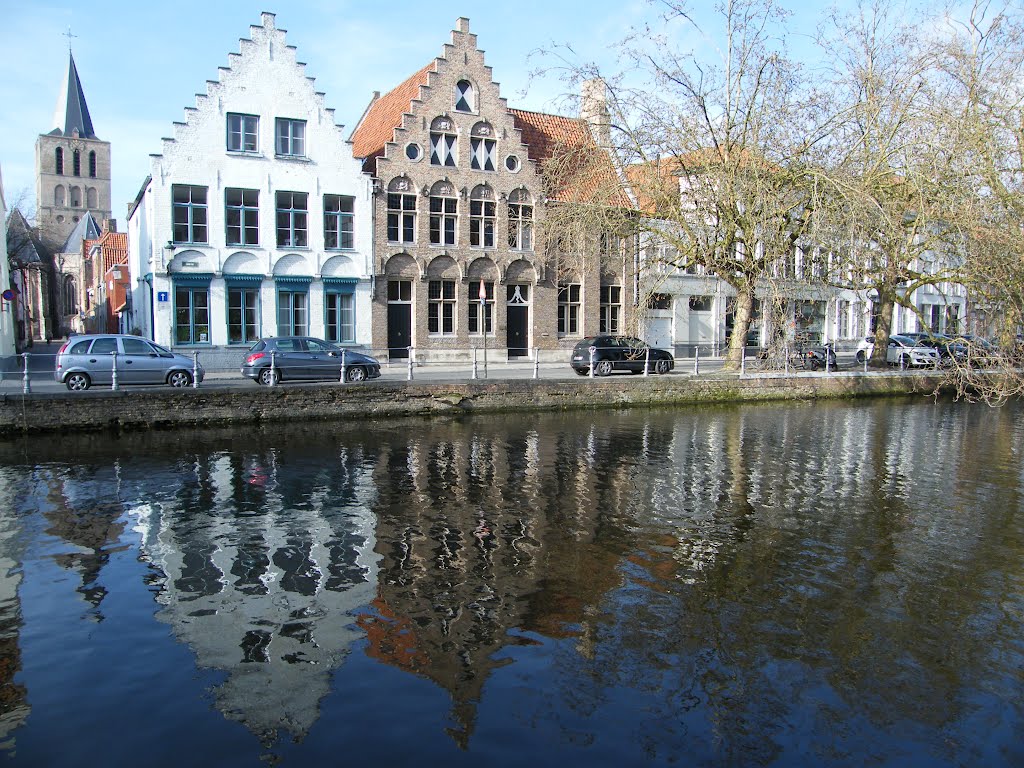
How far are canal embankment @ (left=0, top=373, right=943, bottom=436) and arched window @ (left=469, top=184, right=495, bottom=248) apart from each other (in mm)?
12253

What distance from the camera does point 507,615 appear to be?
745 centimetres

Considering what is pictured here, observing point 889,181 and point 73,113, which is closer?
point 889,181

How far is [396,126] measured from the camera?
31.8m

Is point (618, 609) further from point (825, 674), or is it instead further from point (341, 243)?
point (341, 243)

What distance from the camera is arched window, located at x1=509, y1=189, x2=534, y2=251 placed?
112 feet

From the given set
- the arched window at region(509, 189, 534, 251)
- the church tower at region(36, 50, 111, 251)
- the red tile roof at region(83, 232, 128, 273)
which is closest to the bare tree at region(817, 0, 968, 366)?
the arched window at region(509, 189, 534, 251)

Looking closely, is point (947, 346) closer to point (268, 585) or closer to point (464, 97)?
point (268, 585)

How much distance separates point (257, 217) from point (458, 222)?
7973 mm

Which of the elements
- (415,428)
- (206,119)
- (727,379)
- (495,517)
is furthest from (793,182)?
(206,119)

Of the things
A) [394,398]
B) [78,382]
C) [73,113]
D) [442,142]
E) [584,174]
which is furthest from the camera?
[73,113]

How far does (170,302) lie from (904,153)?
77.2ft

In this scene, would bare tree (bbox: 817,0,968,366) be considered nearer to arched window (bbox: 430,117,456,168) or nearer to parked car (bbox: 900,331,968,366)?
parked car (bbox: 900,331,968,366)

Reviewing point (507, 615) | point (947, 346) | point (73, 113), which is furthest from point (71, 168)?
point (507, 615)

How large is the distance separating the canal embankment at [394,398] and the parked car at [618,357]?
94.1 inches
